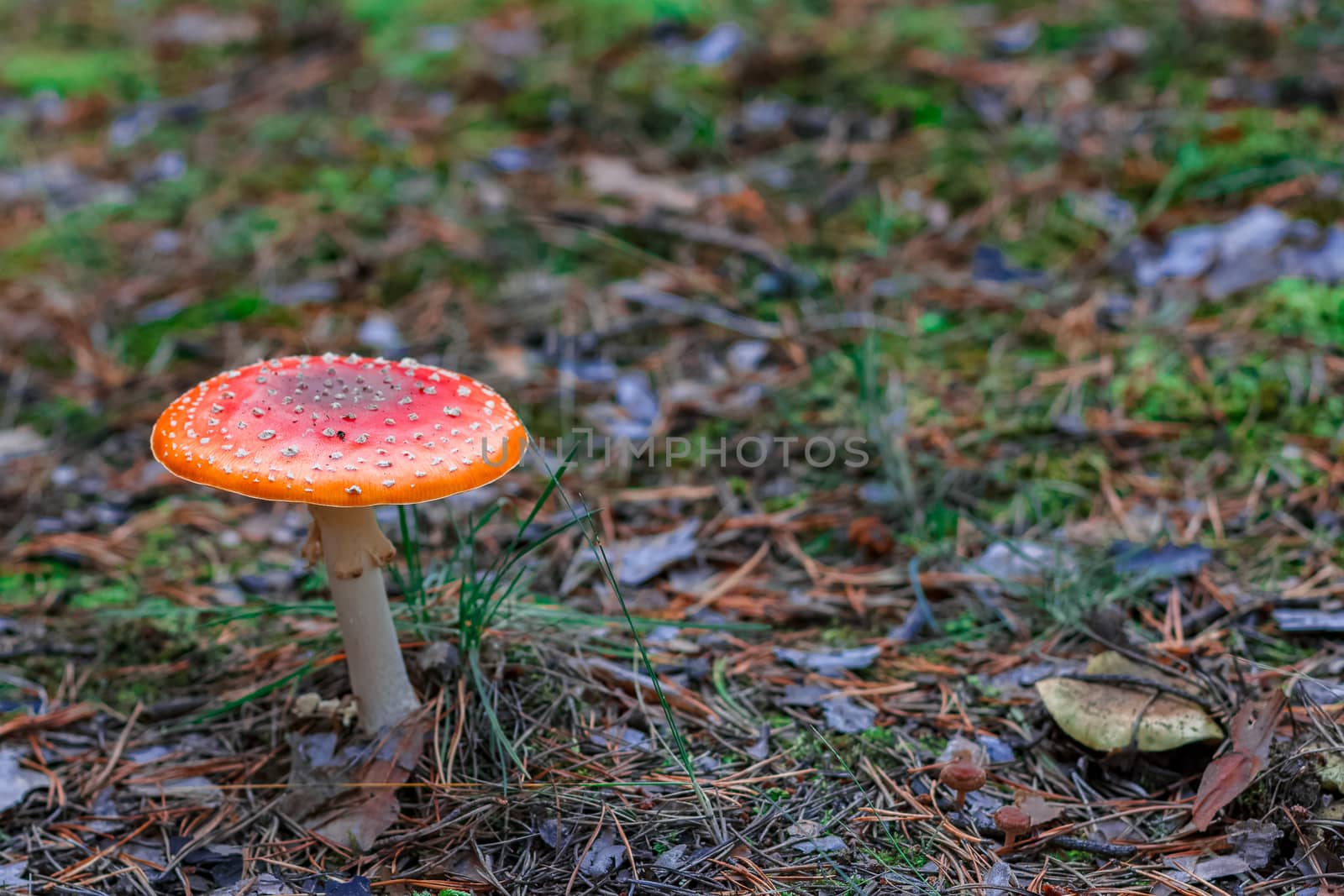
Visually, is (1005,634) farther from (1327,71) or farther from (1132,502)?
(1327,71)

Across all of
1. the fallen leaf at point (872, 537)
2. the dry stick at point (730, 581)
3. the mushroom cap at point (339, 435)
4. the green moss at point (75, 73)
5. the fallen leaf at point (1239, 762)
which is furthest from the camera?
the green moss at point (75, 73)

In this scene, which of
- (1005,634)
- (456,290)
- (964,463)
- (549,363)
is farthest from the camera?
(456,290)

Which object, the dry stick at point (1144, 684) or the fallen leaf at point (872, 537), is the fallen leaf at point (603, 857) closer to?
the dry stick at point (1144, 684)


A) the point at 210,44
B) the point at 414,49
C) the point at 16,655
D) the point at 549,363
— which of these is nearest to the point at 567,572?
the point at 549,363

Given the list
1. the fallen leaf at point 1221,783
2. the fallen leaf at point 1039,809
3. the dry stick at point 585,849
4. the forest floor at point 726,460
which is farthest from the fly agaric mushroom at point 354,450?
the fallen leaf at point 1221,783

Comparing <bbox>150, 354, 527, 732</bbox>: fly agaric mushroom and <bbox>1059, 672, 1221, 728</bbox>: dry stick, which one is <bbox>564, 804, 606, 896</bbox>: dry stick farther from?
<bbox>1059, 672, 1221, 728</bbox>: dry stick

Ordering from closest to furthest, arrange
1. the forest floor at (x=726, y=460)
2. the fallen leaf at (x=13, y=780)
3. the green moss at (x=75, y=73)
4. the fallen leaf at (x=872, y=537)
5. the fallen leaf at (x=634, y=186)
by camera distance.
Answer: the forest floor at (x=726, y=460)
the fallen leaf at (x=13, y=780)
the fallen leaf at (x=872, y=537)
the fallen leaf at (x=634, y=186)
the green moss at (x=75, y=73)

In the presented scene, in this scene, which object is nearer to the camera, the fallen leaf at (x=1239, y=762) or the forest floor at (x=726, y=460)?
the fallen leaf at (x=1239, y=762)
